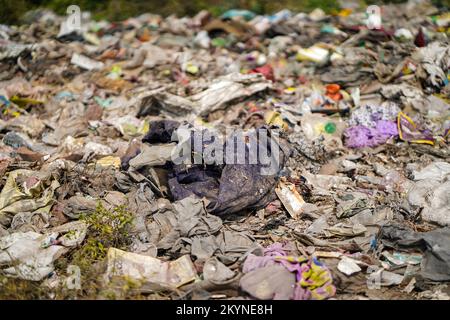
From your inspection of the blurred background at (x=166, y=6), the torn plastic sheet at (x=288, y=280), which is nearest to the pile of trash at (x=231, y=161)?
the torn plastic sheet at (x=288, y=280)

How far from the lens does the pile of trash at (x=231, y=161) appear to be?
3.10 m

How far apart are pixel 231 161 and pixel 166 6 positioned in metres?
5.81

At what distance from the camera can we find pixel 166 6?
8641mm

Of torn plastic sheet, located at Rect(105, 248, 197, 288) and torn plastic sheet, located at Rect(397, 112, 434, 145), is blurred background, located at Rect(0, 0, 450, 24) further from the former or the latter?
torn plastic sheet, located at Rect(105, 248, 197, 288)

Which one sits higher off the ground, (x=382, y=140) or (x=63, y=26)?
(x=63, y=26)

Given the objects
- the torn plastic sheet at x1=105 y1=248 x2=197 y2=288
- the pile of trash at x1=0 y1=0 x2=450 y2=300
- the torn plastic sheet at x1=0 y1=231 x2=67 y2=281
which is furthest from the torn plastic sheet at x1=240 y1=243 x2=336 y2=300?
the torn plastic sheet at x1=0 y1=231 x2=67 y2=281

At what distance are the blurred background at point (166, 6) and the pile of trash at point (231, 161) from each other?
1103 millimetres

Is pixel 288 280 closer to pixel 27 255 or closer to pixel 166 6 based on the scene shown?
pixel 27 255

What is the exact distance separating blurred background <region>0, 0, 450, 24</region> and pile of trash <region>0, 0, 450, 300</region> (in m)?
1.10

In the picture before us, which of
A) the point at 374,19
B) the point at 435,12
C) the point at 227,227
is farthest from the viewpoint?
the point at 435,12

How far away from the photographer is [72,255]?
3.32 meters
